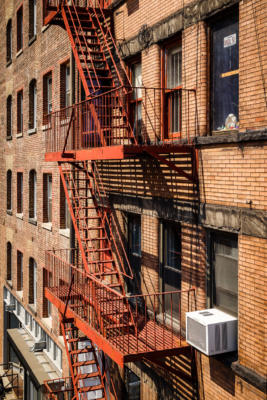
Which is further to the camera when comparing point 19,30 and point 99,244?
point 19,30

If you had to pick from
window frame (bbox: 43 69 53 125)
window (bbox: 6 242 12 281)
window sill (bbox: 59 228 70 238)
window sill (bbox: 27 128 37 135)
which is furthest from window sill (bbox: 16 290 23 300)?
window frame (bbox: 43 69 53 125)

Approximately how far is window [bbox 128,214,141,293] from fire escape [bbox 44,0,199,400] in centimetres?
27

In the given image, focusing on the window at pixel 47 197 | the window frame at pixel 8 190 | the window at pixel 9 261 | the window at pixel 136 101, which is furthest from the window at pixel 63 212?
the window at pixel 9 261

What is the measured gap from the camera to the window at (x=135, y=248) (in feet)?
39.5

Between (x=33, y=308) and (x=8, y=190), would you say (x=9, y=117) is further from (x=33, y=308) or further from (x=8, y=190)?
(x=33, y=308)

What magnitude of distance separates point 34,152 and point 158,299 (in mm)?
10870

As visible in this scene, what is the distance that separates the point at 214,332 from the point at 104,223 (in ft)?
17.5

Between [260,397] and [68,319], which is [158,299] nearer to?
[68,319]

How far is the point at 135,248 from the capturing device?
1228 cm

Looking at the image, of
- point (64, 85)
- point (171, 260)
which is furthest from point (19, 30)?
point (171, 260)

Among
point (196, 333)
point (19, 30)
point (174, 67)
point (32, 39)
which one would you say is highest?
point (19, 30)

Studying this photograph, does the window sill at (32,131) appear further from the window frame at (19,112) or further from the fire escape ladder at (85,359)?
the fire escape ladder at (85,359)

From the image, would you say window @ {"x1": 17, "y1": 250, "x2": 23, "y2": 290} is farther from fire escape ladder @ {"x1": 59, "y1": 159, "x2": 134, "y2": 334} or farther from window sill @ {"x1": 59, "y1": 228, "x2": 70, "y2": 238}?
fire escape ladder @ {"x1": 59, "y1": 159, "x2": 134, "y2": 334}

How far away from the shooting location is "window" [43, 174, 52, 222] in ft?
62.5
